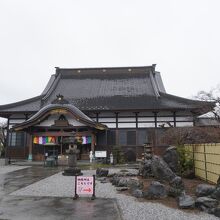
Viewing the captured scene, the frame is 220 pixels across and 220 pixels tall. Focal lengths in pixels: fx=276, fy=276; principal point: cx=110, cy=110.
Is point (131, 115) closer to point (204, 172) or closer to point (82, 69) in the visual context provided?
point (82, 69)

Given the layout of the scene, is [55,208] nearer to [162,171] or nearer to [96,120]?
[162,171]

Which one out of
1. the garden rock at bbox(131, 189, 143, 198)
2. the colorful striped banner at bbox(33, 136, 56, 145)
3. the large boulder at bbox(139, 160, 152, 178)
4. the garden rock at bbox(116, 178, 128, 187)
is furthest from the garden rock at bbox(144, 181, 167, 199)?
the colorful striped banner at bbox(33, 136, 56, 145)

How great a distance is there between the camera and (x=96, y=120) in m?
27.0

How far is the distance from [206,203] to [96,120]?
19946mm

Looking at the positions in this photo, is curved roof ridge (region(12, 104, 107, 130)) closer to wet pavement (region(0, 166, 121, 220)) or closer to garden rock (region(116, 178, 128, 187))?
garden rock (region(116, 178, 128, 187))

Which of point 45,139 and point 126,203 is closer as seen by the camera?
point 126,203

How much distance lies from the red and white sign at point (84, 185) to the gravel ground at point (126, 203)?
62cm

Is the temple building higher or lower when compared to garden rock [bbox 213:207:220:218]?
higher

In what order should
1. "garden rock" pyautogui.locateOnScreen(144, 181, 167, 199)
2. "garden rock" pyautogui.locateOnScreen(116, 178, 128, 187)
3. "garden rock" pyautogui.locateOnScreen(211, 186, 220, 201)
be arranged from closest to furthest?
"garden rock" pyautogui.locateOnScreen(211, 186, 220, 201), "garden rock" pyautogui.locateOnScreen(144, 181, 167, 199), "garden rock" pyautogui.locateOnScreen(116, 178, 128, 187)

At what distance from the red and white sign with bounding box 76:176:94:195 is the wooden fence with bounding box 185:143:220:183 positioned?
16.6 ft

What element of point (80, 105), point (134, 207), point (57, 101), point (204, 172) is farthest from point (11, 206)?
point (80, 105)

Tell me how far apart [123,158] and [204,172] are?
11.9 meters

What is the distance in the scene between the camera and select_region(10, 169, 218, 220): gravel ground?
6.98 metres

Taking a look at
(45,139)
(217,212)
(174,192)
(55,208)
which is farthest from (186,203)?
(45,139)
